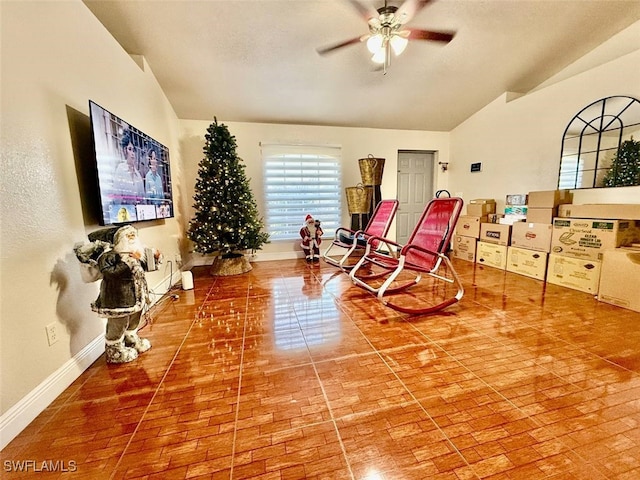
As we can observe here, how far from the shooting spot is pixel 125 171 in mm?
2164

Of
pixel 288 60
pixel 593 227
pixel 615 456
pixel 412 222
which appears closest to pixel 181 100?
pixel 288 60

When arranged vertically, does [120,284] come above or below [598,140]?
below

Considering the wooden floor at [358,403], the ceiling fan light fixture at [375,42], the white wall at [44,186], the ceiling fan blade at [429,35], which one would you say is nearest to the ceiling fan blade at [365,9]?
the ceiling fan light fixture at [375,42]

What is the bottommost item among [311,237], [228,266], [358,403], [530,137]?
[358,403]

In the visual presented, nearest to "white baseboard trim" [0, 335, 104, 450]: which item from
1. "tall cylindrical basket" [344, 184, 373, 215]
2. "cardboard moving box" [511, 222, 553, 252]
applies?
"tall cylindrical basket" [344, 184, 373, 215]

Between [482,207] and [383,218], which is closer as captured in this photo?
[383,218]

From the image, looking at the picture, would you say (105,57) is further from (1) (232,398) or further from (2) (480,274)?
(2) (480,274)

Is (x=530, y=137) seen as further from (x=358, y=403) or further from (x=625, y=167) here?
(x=358, y=403)

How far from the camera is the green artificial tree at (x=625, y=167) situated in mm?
2912

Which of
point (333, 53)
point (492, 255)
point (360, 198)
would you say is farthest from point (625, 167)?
point (333, 53)

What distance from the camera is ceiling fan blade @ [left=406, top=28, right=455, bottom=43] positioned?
2.33 metres

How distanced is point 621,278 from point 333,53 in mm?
3836

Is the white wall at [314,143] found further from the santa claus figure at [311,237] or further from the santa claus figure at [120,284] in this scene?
the santa claus figure at [120,284]

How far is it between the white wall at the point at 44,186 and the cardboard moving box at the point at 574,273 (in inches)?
181
